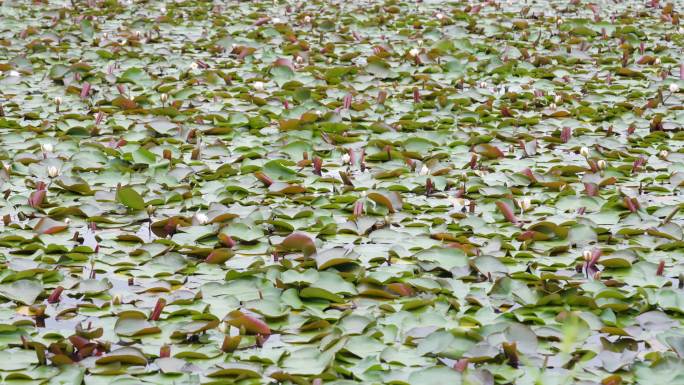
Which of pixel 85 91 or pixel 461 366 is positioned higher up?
pixel 461 366

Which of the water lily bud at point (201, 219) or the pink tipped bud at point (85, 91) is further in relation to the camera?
the pink tipped bud at point (85, 91)

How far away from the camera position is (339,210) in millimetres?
4711

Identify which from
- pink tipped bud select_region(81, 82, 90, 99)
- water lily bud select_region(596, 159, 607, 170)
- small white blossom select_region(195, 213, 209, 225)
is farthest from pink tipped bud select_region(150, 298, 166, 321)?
pink tipped bud select_region(81, 82, 90, 99)

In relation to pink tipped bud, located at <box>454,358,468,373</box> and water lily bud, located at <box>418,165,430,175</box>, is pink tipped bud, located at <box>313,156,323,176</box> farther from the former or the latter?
pink tipped bud, located at <box>454,358,468,373</box>

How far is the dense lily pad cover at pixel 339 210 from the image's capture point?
3307 millimetres

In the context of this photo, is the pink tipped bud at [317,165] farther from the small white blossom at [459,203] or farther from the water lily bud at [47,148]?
the water lily bud at [47,148]

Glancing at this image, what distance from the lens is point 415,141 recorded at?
5.69 metres

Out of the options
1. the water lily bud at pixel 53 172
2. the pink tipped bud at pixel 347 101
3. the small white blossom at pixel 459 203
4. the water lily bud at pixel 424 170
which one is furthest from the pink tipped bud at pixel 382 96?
the water lily bud at pixel 53 172

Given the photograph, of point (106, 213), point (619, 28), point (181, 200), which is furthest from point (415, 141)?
point (619, 28)

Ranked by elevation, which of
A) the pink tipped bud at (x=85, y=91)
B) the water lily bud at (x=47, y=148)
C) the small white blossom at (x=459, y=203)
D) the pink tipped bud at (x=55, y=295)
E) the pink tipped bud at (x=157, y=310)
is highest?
the pink tipped bud at (x=157, y=310)

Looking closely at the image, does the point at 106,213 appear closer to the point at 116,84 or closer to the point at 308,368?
the point at 308,368

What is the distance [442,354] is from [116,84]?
174 inches

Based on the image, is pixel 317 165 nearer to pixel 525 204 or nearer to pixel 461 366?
pixel 525 204

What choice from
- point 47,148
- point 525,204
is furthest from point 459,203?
point 47,148
